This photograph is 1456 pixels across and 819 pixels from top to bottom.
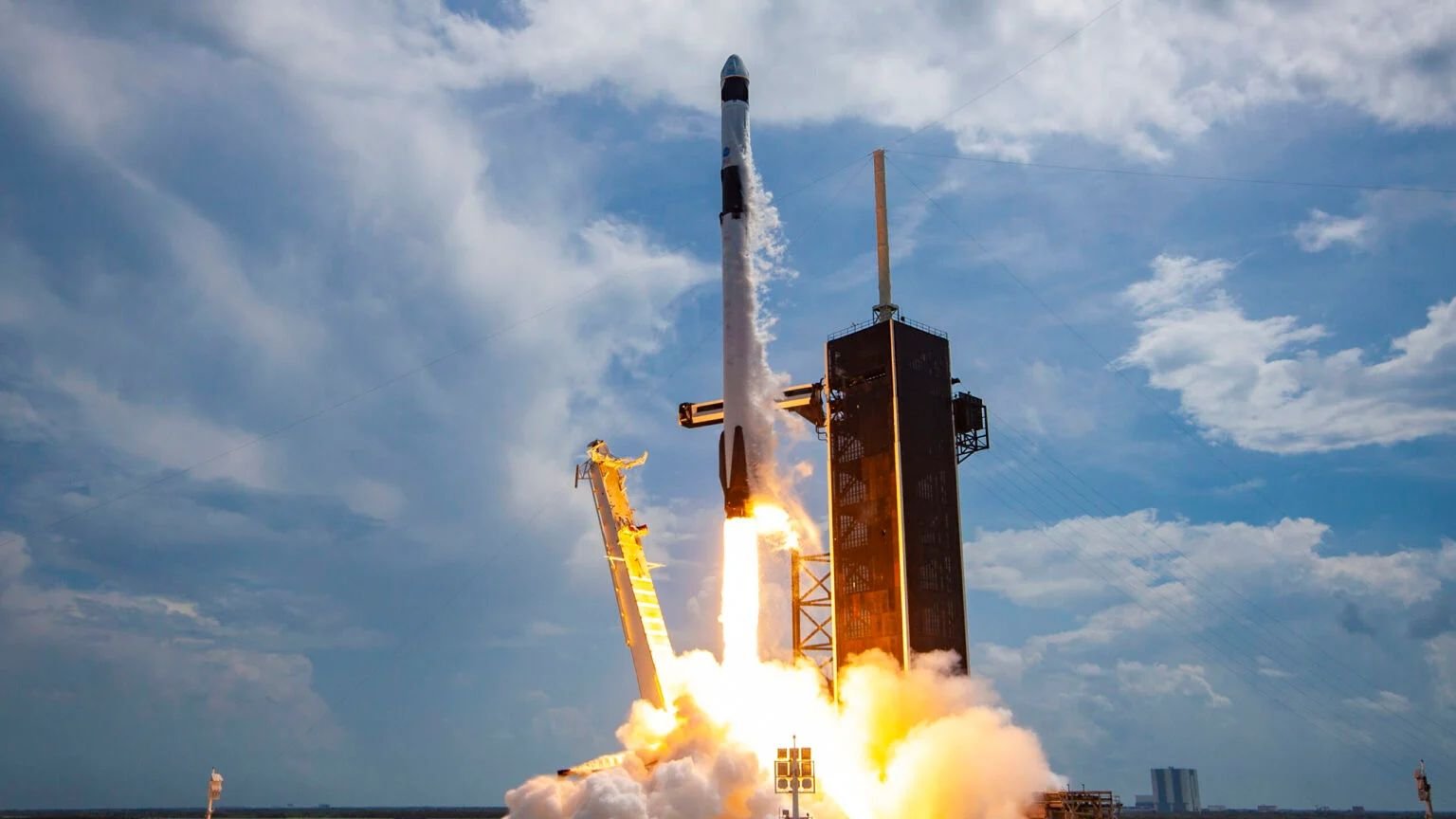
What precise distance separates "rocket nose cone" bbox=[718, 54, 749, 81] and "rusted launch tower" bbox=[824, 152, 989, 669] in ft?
48.0

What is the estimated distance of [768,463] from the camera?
61.8 metres

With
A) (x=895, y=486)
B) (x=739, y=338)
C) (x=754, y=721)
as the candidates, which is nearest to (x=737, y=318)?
(x=739, y=338)

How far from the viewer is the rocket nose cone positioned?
2576 inches

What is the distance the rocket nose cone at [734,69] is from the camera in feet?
215

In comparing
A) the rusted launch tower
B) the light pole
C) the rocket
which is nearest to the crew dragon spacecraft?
the rocket

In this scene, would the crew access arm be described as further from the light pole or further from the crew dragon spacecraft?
the light pole

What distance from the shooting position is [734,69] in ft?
215

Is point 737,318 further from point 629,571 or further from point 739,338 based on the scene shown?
point 629,571

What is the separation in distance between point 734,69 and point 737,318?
1439 centimetres

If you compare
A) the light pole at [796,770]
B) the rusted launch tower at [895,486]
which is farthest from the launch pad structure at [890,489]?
the light pole at [796,770]

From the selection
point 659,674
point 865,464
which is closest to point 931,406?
point 865,464

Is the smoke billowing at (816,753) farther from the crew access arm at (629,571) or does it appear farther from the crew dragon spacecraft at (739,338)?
the crew dragon spacecraft at (739,338)

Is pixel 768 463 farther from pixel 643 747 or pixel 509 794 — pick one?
pixel 509 794

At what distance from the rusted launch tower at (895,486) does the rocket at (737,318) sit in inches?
321
